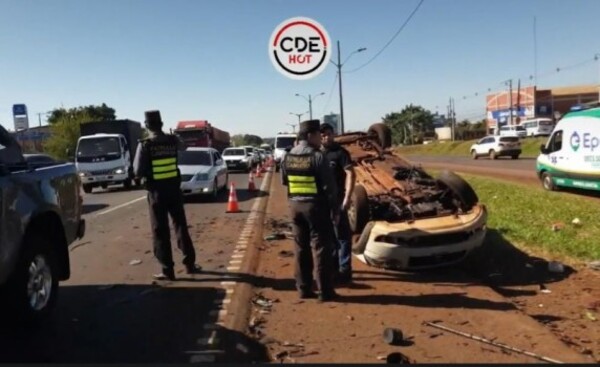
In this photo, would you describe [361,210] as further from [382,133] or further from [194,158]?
[194,158]

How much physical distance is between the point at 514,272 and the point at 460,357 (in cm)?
334

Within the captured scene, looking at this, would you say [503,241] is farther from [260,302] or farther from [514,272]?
[260,302]

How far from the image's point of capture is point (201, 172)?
15992 mm

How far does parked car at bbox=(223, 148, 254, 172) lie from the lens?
3300cm

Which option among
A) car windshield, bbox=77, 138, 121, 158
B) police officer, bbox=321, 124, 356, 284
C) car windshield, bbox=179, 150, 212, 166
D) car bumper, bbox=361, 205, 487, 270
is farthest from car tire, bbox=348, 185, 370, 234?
car windshield, bbox=77, 138, 121, 158

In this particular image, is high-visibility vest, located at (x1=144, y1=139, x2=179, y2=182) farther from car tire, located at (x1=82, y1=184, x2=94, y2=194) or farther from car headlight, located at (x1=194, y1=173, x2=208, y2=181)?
car tire, located at (x1=82, y1=184, x2=94, y2=194)

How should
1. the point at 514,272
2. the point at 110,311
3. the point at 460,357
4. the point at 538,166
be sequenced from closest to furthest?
the point at 460,357 → the point at 110,311 → the point at 514,272 → the point at 538,166

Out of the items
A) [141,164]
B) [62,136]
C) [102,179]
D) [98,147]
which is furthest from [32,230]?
[62,136]

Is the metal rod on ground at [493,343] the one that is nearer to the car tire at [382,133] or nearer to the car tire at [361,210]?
the car tire at [361,210]

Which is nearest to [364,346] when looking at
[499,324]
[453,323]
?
[453,323]

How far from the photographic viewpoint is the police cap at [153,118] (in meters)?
6.72

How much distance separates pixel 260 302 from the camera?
5.82m

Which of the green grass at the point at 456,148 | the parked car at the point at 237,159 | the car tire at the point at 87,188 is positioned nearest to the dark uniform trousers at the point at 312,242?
the car tire at the point at 87,188

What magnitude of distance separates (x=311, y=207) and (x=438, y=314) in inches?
60.6
